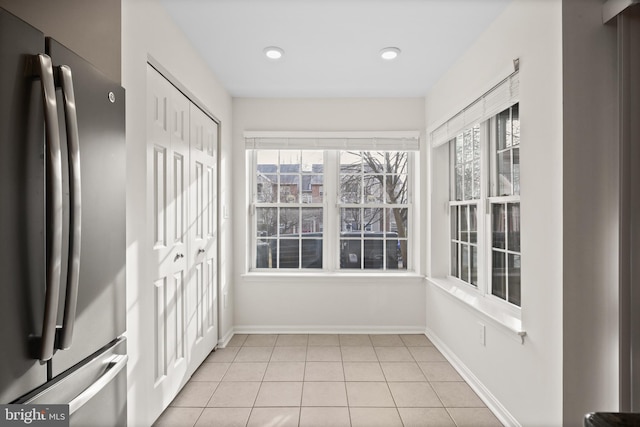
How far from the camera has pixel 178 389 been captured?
91.4 inches

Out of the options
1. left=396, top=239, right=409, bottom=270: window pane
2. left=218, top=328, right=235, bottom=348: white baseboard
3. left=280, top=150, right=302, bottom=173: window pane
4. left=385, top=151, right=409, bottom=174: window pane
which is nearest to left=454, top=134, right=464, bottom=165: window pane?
left=385, top=151, right=409, bottom=174: window pane

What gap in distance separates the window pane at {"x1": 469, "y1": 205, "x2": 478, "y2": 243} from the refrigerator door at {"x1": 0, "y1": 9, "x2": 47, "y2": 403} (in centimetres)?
276

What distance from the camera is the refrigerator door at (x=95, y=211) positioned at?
1050mm

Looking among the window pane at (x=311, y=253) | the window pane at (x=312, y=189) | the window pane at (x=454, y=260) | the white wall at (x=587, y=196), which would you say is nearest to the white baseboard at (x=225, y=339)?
the window pane at (x=311, y=253)

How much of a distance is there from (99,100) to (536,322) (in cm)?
226

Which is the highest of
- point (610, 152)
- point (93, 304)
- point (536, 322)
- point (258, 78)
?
point (258, 78)

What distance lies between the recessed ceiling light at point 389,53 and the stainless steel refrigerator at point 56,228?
77.3 inches

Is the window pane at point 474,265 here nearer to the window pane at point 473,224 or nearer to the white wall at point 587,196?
the window pane at point 473,224

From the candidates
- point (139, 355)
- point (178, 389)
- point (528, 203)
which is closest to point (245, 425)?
point (178, 389)

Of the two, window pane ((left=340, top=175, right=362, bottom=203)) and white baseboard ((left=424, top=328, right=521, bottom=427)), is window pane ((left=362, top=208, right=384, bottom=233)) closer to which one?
window pane ((left=340, top=175, right=362, bottom=203))

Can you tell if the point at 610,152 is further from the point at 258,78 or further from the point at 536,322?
the point at 258,78

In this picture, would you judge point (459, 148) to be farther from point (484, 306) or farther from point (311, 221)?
point (311, 221)

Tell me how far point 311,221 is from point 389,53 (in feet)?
6.12

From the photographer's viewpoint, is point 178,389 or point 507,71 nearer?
point 507,71
